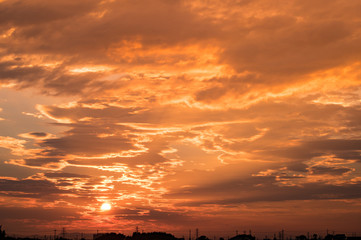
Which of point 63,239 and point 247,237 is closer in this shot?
point 247,237

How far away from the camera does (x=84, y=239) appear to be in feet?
577

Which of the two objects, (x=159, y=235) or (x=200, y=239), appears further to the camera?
(x=200, y=239)

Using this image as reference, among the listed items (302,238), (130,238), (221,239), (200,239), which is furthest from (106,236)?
(302,238)

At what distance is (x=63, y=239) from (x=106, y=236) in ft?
98.0

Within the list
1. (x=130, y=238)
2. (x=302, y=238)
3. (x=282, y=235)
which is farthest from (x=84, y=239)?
(x=302, y=238)

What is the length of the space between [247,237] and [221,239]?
38.8m

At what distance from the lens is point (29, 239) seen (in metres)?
169

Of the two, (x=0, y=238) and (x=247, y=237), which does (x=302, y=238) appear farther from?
(x=0, y=238)

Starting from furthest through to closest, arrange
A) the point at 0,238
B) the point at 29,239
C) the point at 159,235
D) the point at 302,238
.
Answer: the point at 302,238 → the point at 29,239 → the point at 159,235 → the point at 0,238

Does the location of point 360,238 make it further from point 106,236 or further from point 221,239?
point 106,236

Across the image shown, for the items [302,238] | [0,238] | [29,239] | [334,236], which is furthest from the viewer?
[302,238]

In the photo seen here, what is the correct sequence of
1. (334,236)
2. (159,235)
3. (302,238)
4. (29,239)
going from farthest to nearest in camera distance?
(302,238) → (334,236) → (29,239) → (159,235)

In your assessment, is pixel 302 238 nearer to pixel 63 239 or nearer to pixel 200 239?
pixel 200 239

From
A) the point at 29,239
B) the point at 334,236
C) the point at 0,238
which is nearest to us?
the point at 0,238
